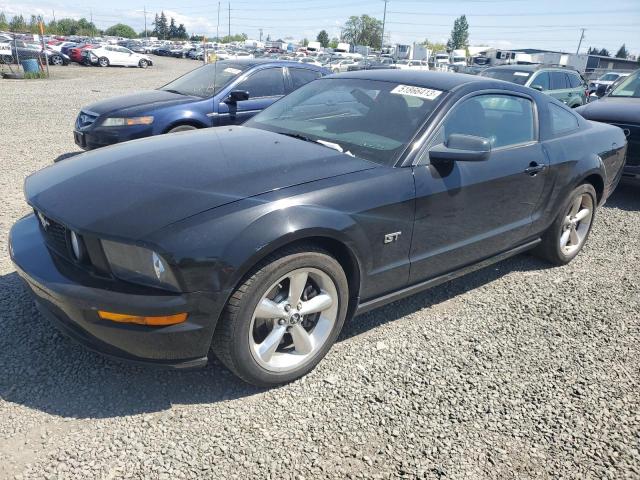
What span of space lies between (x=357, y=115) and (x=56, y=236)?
1977 millimetres

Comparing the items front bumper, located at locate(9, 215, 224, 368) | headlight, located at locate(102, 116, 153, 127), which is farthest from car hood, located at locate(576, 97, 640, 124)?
front bumper, located at locate(9, 215, 224, 368)

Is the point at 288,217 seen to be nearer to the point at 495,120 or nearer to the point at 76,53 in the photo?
the point at 495,120

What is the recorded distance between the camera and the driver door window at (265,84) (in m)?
6.97

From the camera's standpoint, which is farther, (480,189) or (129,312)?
(480,189)

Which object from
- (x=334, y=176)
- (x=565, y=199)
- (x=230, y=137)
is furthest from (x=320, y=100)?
(x=565, y=199)

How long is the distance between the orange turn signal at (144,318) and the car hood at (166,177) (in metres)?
0.34

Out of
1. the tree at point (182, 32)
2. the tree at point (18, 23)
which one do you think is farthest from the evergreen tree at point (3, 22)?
the tree at point (182, 32)

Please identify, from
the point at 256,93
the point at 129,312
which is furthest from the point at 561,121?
the point at 256,93

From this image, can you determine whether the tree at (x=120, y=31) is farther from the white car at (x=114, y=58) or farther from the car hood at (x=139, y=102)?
the car hood at (x=139, y=102)

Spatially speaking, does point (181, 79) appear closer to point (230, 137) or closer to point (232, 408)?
point (230, 137)

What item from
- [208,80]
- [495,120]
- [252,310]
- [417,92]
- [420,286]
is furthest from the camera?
[208,80]

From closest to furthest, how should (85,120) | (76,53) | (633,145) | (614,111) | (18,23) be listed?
1. (633,145)
2. (614,111)
3. (85,120)
4. (76,53)
5. (18,23)

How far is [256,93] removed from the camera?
702 cm

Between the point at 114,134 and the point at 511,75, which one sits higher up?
the point at 511,75
